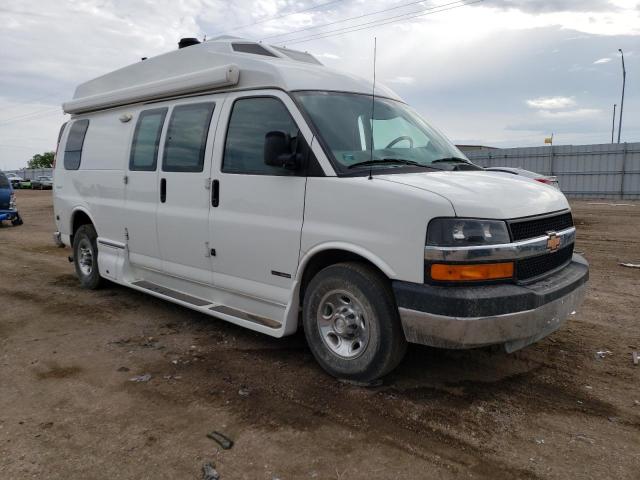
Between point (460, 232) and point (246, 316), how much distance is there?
6.76ft

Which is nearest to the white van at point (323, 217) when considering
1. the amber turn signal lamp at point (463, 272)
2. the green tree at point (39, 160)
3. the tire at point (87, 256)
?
the amber turn signal lamp at point (463, 272)

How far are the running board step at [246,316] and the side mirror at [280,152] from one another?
1.27 metres

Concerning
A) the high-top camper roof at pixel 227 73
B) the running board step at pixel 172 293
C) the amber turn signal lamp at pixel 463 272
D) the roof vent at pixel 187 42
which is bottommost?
the running board step at pixel 172 293

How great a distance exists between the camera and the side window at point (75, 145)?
6824mm

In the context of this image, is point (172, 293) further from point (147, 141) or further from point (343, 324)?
point (343, 324)

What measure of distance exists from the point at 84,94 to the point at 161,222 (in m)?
2.80

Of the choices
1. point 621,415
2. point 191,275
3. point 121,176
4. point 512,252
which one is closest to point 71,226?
point 121,176

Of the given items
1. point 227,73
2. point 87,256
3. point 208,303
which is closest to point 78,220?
point 87,256

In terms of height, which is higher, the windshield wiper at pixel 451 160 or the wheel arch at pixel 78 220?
the windshield wiper at pixel 451 160

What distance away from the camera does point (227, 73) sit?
14.8 feet

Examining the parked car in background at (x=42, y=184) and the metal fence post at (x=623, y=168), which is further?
the parked car in background at (x=42, y=184)

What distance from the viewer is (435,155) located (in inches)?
176

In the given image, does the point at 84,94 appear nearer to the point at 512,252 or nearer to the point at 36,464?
the point at 36,464

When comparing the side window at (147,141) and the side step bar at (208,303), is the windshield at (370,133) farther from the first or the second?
the side window at (147,141)
